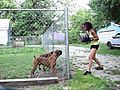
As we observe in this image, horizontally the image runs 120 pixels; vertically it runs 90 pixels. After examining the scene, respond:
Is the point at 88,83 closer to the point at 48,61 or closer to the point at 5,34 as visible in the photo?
the point at 48,61

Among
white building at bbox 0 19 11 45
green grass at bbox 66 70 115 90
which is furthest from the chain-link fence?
green grass at bbox 66 70 115 90

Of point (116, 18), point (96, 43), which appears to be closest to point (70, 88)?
point (96, 43)

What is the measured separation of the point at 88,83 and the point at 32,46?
452 inches

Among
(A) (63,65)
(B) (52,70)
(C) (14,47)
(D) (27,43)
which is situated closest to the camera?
(B) (52,70)

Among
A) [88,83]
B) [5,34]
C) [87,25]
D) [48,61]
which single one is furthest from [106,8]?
[88,83]

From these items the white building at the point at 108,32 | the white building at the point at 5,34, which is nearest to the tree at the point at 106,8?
the white building at the point at 5,34

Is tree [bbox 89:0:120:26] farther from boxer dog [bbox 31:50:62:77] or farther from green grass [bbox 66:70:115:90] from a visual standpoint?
green grass [bbox 66:70:115:90]

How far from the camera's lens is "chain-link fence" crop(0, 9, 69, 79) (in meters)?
8.59

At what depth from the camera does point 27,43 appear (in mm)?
18781

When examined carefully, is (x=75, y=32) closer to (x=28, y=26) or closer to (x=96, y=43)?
(x=28, y=26)

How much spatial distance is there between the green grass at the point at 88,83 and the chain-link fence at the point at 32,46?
0.47 m

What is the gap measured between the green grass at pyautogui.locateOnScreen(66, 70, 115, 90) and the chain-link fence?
470 mm

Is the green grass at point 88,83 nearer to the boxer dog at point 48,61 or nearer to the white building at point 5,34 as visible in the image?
the boxer dog at point 48,61

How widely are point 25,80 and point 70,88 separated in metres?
1.20
